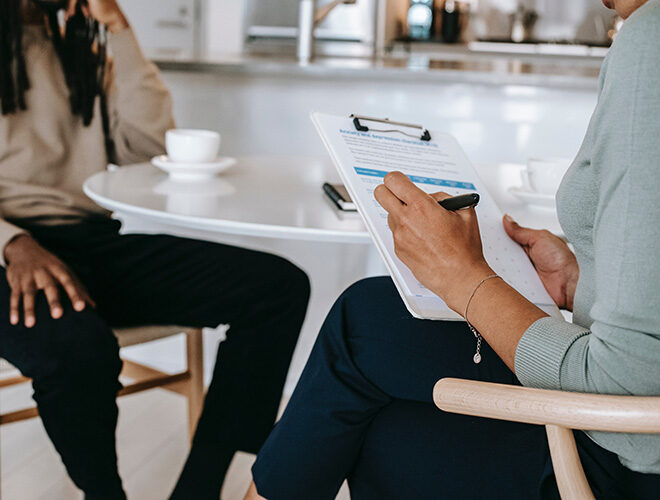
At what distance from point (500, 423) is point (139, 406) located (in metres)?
1.44

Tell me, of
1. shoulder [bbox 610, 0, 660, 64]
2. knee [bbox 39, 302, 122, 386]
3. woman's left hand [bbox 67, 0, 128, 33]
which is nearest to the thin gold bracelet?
shoulder [bbox 610, 0, 660, 64]

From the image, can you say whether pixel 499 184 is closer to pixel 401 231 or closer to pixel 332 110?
pixel 401 231

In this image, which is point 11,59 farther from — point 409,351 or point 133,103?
point 409,351

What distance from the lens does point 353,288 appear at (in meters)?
0.85

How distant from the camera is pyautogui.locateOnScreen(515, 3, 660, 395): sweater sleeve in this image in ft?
1.76

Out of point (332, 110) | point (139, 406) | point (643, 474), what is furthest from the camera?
point (332, 110)

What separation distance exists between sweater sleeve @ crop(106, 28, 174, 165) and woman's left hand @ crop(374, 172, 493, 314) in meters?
0.94

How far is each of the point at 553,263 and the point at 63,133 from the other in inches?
40.2

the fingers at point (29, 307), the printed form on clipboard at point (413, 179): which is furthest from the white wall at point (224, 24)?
the printed form on clipboard at point (413, 179)

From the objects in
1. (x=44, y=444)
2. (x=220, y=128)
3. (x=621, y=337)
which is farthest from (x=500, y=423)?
(x=220, y=128)

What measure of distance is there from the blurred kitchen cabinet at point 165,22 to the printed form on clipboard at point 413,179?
3167 millimetres

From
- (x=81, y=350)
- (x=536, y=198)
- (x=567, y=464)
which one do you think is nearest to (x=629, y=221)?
(x=567, y=464)

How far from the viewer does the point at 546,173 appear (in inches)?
46.1

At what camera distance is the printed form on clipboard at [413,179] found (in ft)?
2.48
